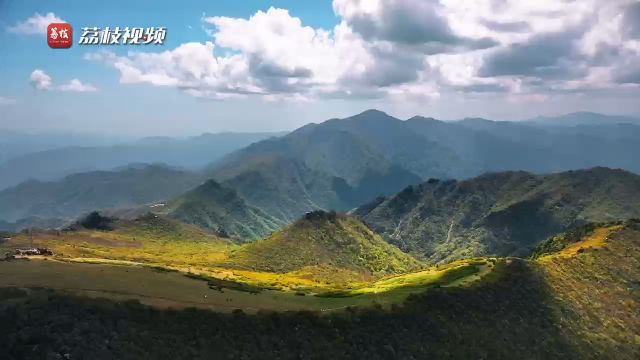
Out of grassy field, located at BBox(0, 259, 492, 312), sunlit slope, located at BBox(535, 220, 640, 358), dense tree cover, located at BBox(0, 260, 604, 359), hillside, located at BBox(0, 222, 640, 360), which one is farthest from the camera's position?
sunlit slope, located at BBox(535, 220, 640, 358)

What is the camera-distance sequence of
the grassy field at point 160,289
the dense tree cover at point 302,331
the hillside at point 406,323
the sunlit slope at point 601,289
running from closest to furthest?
the dense tree cover at point 302,331 → the hillside at point 406,323 → the grassy field at point 160,289 → the sunlit slope at point 601,289

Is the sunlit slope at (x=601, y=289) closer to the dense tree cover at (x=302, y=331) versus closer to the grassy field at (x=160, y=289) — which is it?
the dense tree cover at (x=302, y=331)

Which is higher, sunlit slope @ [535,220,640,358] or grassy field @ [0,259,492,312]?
grassy field @ [0,259,492,312]

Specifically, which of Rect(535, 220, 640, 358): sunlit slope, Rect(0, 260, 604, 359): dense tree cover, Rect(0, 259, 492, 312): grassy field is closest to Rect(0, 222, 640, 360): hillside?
Rect(0, 260, 604, 359): dense tree cover

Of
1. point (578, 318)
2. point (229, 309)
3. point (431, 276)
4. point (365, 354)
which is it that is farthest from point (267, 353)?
point (578, 318)

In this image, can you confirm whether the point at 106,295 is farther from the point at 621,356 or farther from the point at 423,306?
the point at 621,356

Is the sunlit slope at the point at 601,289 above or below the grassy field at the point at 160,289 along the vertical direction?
below

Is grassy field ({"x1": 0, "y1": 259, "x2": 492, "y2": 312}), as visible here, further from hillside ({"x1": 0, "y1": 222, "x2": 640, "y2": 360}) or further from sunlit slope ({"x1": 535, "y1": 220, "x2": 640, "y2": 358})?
sunlit slope ({"x1": 535, "y1": 220, "x2": 640, "y2": 358})

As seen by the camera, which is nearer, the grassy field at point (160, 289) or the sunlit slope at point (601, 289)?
the grassy field at point (160, 289)

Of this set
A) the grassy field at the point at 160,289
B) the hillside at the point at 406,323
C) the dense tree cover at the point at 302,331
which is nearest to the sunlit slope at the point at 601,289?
the hillside at the point at 406,323

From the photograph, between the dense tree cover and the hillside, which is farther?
the hillside
